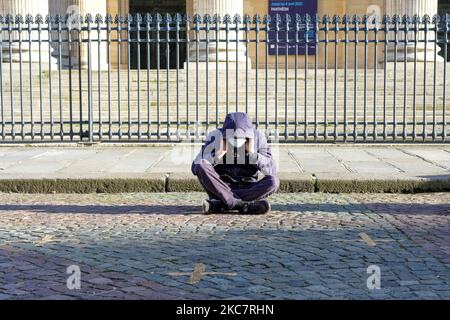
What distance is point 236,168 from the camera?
770 cm

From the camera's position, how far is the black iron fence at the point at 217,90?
42.1 feet

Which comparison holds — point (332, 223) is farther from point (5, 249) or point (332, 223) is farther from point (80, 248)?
point (5, 249)

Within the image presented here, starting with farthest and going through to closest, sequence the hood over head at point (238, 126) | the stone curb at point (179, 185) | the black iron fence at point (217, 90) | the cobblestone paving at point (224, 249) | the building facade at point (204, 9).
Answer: the building facade at point (204, 9)
the black iron fence at point (217, 90)
the stone curb at point (179, 185)
the hood over head at point (238, 126)
the cobblestone paving at point (224, 249)

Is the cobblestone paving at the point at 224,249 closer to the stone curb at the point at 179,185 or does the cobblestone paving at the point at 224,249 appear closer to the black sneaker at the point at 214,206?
the black sneaker at the point at 214,206

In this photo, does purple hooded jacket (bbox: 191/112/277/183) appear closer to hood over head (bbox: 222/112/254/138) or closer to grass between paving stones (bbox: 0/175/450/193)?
hood over head (bbox: 222/112/254/138)

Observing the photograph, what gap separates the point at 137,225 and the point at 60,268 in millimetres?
1765

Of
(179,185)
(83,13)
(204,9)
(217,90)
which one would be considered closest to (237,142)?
(179,185)

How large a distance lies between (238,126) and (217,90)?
5.47m

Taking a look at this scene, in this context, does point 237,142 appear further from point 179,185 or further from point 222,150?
point 179,185

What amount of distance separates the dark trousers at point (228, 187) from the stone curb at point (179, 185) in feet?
5.31

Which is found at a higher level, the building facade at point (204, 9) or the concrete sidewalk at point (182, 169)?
the building facade at point (204, 9)

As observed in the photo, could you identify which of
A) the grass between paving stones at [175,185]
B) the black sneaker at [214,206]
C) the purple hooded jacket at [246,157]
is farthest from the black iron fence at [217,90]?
the black sneaker at [214,206]

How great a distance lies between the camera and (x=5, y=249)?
5879 mm
